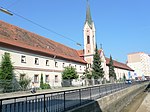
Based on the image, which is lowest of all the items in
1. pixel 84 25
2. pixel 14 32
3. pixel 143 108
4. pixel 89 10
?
pixel 143 108

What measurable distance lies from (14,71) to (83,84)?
19373mm

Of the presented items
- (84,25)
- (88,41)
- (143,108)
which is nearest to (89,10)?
(84,25)

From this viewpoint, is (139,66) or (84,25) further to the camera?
(139,66)

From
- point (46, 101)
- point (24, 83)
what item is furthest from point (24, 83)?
point (46, 101)

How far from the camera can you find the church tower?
5947 centimetres

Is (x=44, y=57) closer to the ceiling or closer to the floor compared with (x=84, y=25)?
closer to the floor

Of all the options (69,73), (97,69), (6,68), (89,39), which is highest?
(89,39)

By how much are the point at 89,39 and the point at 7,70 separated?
1428 inches

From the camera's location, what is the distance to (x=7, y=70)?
28.0m

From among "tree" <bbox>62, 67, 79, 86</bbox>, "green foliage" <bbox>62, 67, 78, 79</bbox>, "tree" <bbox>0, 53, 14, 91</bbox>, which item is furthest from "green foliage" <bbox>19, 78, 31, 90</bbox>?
"green foliage" <bbox>62, 67, 78, 79</bbox>

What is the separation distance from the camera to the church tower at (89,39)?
5947 centimetres

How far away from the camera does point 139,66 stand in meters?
139

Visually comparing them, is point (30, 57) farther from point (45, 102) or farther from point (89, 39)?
point (89, 39)

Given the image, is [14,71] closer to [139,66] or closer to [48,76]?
[48,76]
